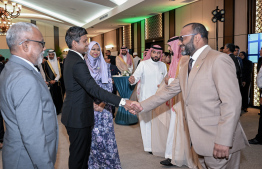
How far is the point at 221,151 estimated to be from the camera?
5.56ft

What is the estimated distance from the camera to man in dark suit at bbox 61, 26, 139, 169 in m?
2.23

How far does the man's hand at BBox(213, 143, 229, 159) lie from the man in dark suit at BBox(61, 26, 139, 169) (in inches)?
39.2

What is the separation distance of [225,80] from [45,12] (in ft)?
52.7

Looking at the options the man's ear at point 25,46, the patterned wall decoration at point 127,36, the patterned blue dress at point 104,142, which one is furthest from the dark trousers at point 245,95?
the patterned wall decoration at point 127,36

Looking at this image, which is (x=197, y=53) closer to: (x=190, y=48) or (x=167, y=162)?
(x=190, y=48)

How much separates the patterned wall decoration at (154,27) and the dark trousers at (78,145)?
981 cm

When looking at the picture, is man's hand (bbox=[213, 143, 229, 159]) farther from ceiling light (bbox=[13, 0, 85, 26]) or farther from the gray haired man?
ceiling light (bbox=[13, 0, 85, 26])

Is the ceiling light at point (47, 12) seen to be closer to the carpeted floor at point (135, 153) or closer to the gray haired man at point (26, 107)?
the carpeted floor at point (135, 153)

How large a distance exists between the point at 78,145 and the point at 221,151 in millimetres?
1333

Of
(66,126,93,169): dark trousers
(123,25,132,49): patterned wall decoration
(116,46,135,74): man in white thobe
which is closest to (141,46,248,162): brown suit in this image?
(66,126,93,169): dark trousers

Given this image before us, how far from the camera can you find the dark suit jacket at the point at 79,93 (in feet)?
7.28

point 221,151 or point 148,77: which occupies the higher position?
point 148,77

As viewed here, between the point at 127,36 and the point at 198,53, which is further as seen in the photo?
the point at 127,36

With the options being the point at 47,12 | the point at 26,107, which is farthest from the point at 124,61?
the point at 47,12
